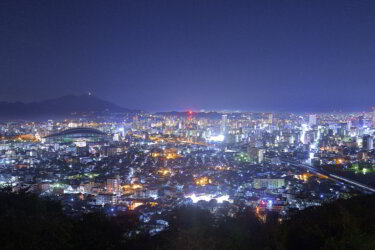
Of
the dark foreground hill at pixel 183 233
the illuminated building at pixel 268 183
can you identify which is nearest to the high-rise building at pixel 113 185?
the illuminated building at pixel 268 183

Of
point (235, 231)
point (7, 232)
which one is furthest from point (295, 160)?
point (7, 232)

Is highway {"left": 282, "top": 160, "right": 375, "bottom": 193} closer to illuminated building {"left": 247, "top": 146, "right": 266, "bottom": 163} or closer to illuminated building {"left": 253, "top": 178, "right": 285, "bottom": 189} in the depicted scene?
illuminated building {"left": 247, "top": 146, "right": 266, "bottom": 163}

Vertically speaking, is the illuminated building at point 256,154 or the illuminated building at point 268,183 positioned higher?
the illuminated building at point 256,154

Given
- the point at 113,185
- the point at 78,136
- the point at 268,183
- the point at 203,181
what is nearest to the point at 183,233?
the point at 113,185

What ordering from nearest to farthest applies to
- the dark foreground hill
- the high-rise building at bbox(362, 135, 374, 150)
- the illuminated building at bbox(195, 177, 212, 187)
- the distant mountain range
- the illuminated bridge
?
1. the dark foreground hill
2. the illuminated building at bbox(195, 177, 212, 187)
3. the high-rise building at bbox(362, 135, 374, 150)
4. the illuminated bridge
5. the distant mountain range

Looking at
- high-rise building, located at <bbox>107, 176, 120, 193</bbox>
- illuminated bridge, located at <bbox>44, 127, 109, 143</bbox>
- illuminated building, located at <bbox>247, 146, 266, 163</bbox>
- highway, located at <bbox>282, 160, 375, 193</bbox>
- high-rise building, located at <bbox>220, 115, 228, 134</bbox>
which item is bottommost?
highway, located at <bbox>282, 160, 375, 193</bbox>

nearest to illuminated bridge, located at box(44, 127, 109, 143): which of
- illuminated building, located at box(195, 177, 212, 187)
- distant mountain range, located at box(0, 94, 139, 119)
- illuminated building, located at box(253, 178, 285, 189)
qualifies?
distant mountain range, located at box(0, 94, 139, 119)

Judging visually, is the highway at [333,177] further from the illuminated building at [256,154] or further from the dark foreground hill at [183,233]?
the dark foreground hill at [183,233]
